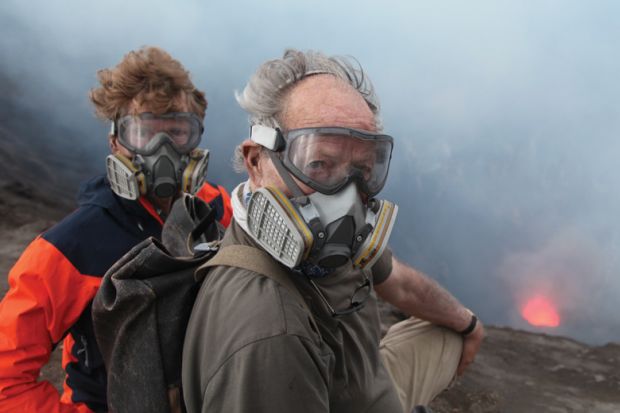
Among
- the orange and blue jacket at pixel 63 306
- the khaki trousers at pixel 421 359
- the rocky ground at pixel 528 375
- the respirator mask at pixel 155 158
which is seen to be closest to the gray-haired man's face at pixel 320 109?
the orange and blue jacket at pixel 63 306

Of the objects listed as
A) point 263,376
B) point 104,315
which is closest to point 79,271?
point 104,315

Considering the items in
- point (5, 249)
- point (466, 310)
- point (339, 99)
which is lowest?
point (5, 249)

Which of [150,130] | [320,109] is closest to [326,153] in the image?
[320,109]

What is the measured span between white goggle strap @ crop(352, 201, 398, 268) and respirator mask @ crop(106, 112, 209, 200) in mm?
1335

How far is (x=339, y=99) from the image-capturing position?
1.71 m

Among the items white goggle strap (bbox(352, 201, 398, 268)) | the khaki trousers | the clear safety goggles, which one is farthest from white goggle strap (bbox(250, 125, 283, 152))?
the khaki trousers

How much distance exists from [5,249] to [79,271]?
5.83 m

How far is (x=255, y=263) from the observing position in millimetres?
1540

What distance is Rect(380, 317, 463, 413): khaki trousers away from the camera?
2652mm

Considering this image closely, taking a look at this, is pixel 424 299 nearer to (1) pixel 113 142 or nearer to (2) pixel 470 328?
(2) pixel 470 328

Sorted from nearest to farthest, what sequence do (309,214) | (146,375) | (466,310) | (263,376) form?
(263,376) < (146,375) < (309,214) < (466,310)

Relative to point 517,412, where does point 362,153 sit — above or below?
above

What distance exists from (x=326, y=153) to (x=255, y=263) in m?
0.44

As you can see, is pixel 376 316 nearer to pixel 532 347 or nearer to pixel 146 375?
pixel 146 375
